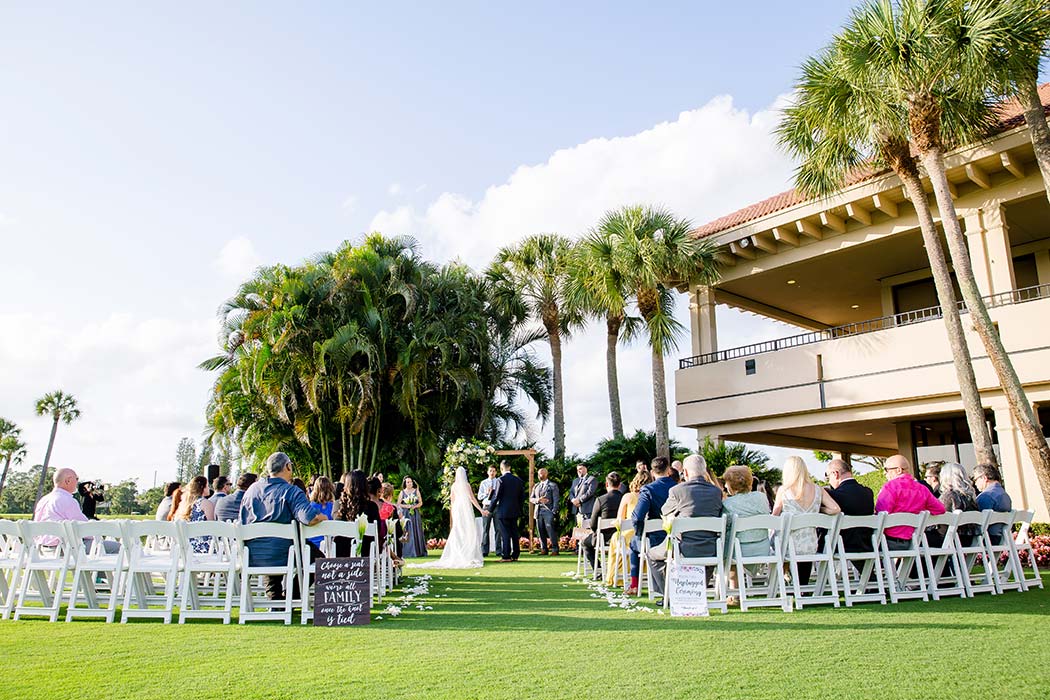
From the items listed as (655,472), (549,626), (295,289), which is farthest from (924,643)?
(295,289)

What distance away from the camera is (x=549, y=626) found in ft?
21.8

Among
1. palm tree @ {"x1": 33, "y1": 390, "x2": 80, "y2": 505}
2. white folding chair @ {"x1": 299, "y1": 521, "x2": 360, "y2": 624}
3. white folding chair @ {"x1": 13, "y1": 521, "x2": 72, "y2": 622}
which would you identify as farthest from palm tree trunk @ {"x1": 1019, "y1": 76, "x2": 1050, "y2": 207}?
palm tree @ {"x1": 33, "y1": 390, "x2": 80, "y2": 505}

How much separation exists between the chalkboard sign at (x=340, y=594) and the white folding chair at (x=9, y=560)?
113 inches

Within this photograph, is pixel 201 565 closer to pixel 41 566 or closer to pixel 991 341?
pixel 41 566

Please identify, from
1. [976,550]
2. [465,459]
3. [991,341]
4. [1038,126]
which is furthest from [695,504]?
[465,459]

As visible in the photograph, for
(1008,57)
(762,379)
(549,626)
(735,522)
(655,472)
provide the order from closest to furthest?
1. (549,626)
2. (735,522)
3. (655,472)
4. (1008,57)
5. (762,379)

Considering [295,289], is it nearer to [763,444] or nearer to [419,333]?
[419,333]

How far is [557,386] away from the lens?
85.9 feet

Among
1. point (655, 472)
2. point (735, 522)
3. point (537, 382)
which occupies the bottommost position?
point (735, 522)

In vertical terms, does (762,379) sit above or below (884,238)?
below

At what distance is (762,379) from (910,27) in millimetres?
8782

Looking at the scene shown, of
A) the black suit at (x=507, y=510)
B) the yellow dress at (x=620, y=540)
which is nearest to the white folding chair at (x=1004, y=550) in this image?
the yellow dress at (x=620, y=540)

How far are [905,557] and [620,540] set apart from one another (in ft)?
10.7

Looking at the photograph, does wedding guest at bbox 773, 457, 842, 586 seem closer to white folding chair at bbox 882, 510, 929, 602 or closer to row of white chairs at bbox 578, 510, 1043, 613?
row of white chairs at bbox 578, 510, 1043, 613
